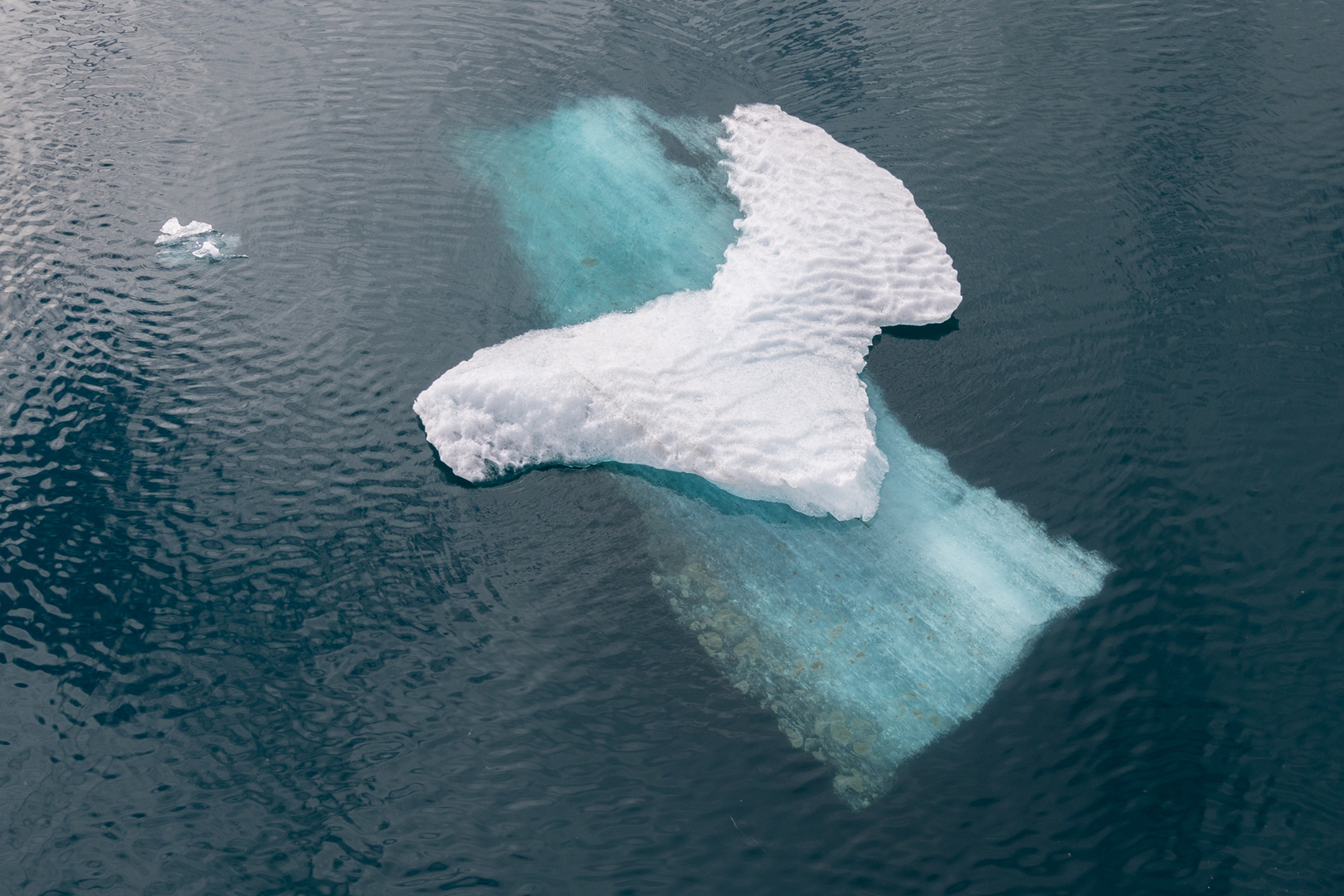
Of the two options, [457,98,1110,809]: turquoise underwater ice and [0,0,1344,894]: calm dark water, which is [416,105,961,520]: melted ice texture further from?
[0,0,1344,894]: calm dark water

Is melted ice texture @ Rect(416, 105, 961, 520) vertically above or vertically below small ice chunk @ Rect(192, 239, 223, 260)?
above

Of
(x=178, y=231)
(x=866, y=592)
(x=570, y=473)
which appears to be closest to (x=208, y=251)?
(x=178, y=231)

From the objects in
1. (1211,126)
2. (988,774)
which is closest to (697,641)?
(988,774)

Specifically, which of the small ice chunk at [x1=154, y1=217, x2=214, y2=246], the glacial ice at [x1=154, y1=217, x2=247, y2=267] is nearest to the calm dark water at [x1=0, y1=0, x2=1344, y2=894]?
the glacial ice at [x1=154, y1=217, x2=247, y2=267]

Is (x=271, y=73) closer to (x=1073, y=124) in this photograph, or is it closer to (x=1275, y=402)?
(x=1073, y=124)

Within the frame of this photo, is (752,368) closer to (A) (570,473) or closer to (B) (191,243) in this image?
(A) (570,473)

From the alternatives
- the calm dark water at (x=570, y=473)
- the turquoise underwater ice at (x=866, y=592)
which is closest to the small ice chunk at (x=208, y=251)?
the calm dark water at (x=570, y=473)
